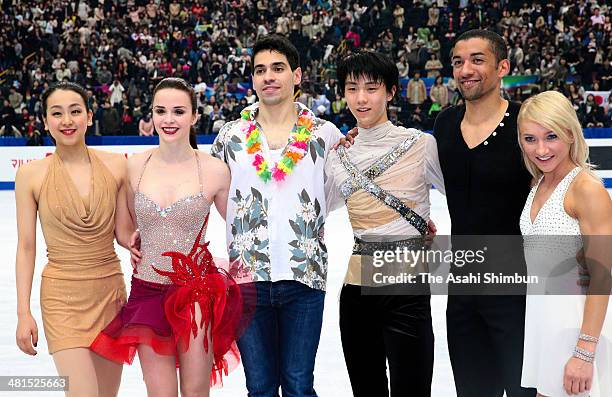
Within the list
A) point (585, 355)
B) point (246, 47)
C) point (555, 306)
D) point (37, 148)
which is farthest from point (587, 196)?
point (246, 47)

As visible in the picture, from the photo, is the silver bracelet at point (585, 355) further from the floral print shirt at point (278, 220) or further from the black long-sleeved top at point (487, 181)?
the floral print shirt at point (278, 220)

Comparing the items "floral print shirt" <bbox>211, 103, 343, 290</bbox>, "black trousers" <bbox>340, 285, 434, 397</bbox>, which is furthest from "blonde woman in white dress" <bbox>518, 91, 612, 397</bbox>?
"floral print shirt" <bbox>211, 103, 343, 290</bbox>

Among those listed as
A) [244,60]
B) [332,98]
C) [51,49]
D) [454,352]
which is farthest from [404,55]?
[454,352]

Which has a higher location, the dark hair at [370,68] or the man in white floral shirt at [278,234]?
the dark hair at [370,68]

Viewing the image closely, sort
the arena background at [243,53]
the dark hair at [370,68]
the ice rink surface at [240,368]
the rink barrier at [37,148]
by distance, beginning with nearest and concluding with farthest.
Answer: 1. the dark hair at [370,68]
2. the ice rink surface at [240,368]
3. the rink barrier at [37,148]
4. the arena background at [243,53]

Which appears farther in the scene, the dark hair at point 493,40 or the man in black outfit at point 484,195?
the dark hair at point 493,40

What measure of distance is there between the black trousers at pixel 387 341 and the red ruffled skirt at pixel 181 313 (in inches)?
16.9

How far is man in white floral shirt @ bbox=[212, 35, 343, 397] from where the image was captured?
316 centimetres

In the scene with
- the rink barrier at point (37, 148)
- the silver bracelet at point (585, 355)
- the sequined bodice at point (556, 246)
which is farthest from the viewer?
the rink barrier at point (37, 148)

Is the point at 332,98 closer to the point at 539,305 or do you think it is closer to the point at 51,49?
the point at 51,49

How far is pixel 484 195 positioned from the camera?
3.33 metres

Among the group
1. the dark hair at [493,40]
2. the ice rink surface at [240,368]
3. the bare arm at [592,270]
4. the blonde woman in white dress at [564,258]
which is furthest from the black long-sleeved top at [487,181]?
the ice rink surface at [240,368]

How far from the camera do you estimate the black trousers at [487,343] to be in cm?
329

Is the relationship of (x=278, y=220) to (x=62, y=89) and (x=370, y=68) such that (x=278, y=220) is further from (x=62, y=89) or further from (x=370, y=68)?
(x=62, y=89)
